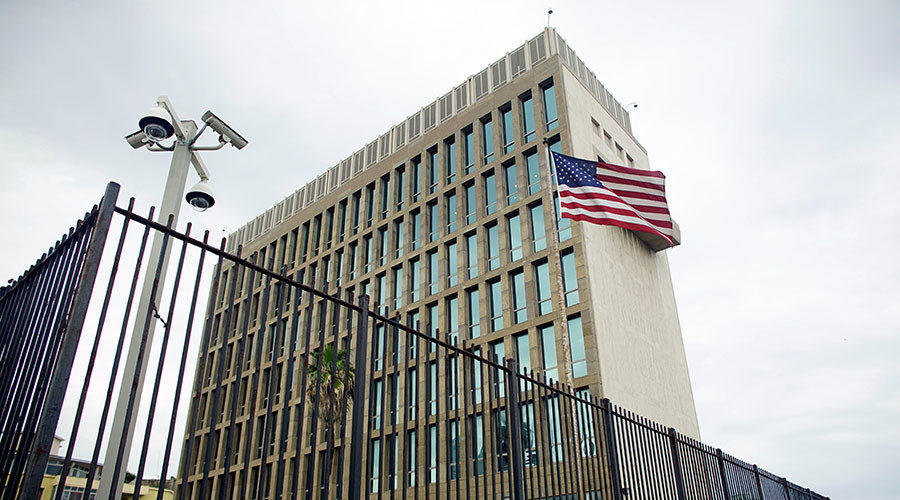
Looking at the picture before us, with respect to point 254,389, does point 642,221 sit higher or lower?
higher

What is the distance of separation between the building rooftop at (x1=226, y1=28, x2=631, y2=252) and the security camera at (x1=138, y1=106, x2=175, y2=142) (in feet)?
90.7

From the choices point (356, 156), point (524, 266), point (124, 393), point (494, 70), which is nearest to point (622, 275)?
point (524, 266)

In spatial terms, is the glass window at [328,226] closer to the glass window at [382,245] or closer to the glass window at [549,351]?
the glass window at [382,245]

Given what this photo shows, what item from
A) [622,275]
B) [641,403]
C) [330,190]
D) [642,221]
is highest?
[330,190]

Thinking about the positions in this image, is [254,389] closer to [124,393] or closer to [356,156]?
[124,393]

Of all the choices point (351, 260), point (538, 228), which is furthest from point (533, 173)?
point (351, 260)

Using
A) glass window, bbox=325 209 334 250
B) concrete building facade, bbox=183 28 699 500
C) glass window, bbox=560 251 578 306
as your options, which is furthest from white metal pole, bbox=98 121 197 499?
glass window, bbox=325 209 334 250

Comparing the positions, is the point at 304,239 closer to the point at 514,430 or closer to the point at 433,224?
the point at 433,224

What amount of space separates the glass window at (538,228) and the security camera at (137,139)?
2239 cm

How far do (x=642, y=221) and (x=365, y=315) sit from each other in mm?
13122

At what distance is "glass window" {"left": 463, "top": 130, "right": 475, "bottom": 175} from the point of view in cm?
3544

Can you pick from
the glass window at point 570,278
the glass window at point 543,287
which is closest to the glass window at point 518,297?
the glass window at point 543,287

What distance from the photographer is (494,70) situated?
3647cm

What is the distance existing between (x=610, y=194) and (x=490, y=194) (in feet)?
57.6
